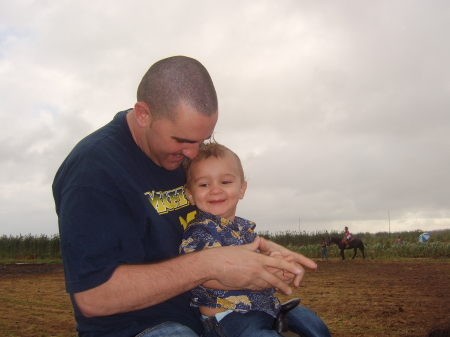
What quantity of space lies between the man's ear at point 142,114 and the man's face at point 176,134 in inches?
2.0

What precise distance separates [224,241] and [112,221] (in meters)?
0.77

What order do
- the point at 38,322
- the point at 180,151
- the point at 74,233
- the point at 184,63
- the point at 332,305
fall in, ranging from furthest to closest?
the point at 332,305, the point at 38,322, the point at 184,63, the point at 180,151, the point at 74,233

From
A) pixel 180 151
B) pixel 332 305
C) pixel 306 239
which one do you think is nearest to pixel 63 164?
pixel 180 151

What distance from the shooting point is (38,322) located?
8891mm

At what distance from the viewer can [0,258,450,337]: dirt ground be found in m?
8.04

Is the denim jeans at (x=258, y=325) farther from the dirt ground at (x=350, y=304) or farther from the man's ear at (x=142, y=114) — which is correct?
the dirt ground at (x=350, y=304)

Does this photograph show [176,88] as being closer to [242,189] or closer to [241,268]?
[242,189]

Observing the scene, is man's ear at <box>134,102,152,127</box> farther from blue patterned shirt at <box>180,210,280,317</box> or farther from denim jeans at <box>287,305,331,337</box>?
denim jeans at <box>287,305,331,337</box>

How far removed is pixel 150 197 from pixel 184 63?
40.8 inches

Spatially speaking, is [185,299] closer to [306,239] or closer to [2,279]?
[2,279]

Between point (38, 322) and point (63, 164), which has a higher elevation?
point (63, 164)

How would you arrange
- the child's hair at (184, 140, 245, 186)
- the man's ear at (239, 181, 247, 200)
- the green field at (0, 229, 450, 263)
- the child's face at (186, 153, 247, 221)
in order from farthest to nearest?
the green field at (0, 229, 450, 263) → the man's ear at (239, 181, 247, 200) → the child's hair at (184, 140, 245, 186) → the child's face at (186, 153, 247, 221)

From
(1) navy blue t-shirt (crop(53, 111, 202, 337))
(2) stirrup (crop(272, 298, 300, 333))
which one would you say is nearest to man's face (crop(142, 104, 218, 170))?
(1) navy blue t-shirt (crop(53, 111, 202, 337))

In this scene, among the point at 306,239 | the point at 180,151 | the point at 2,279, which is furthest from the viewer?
the point at 306,239
